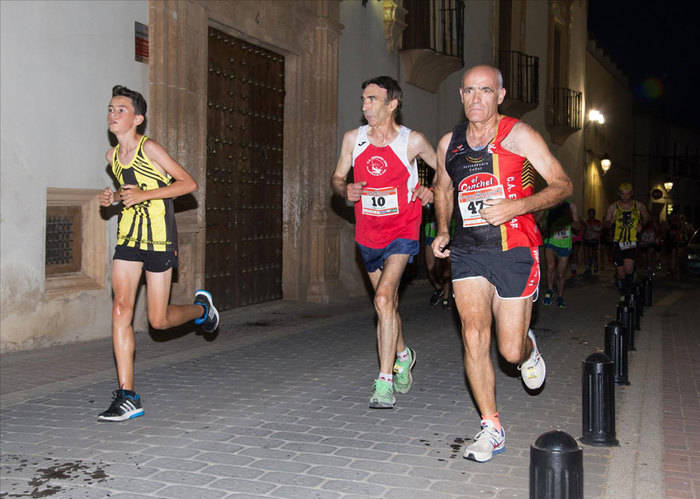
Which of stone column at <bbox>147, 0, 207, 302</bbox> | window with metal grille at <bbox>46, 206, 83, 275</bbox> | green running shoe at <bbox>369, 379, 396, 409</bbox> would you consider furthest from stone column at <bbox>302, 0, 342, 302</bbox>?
green running shoe at <bbox>369, 379, 396, 409</bbox>

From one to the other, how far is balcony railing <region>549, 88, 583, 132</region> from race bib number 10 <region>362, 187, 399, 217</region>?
22113 millimetres

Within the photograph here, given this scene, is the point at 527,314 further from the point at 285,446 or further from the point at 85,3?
the point at 85,3

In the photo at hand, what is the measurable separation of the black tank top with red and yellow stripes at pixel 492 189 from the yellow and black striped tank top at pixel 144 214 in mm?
2037

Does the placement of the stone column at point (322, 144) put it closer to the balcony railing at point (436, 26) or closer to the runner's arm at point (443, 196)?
the balcony railing at point (436, 26)

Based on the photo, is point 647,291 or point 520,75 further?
point 520,75

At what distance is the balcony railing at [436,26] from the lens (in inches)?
659

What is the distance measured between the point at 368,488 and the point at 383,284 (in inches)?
79.8

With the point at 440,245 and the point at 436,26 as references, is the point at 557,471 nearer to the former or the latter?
the point at 440,245

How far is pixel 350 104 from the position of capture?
14.7 metres

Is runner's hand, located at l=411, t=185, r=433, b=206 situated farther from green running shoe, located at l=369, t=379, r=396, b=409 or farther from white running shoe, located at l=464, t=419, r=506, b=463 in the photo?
white running shoe, located at l=464, t=419, r=506, b=463

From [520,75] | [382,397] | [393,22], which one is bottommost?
[382,397]

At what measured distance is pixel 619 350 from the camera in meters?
7.01

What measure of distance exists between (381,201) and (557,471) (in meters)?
3.47

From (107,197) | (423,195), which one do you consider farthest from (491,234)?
(107,197)
